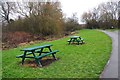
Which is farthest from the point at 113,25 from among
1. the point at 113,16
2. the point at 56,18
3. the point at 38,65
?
the point at 38,65

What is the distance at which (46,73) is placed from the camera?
6895mm

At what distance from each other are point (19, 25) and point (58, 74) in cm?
3009

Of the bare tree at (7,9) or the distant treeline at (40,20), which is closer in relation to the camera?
the distant treeline at (40,20)

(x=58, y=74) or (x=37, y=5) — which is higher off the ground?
(x=37, y=5)

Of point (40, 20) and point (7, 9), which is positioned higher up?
point (7, 9)

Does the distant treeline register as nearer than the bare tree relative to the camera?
Yes

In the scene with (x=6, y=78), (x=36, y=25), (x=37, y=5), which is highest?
(x=37, y=5)

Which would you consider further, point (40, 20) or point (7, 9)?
point (7, 9)

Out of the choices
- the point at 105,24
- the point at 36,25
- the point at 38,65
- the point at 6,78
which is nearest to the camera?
the point at 6,78

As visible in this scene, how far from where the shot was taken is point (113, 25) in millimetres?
71750

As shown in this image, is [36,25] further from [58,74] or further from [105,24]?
[105,24]

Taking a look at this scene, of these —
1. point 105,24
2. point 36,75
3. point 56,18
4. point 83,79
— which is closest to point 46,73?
point 36,75

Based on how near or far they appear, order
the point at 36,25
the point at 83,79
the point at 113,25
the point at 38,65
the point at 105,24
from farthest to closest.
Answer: the point at 105,24 < the point at 113,25 < the point at 36,25 < the point at 38,65 < the point at 83,79

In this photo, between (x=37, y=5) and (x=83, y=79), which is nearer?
(x=83, y=79)
